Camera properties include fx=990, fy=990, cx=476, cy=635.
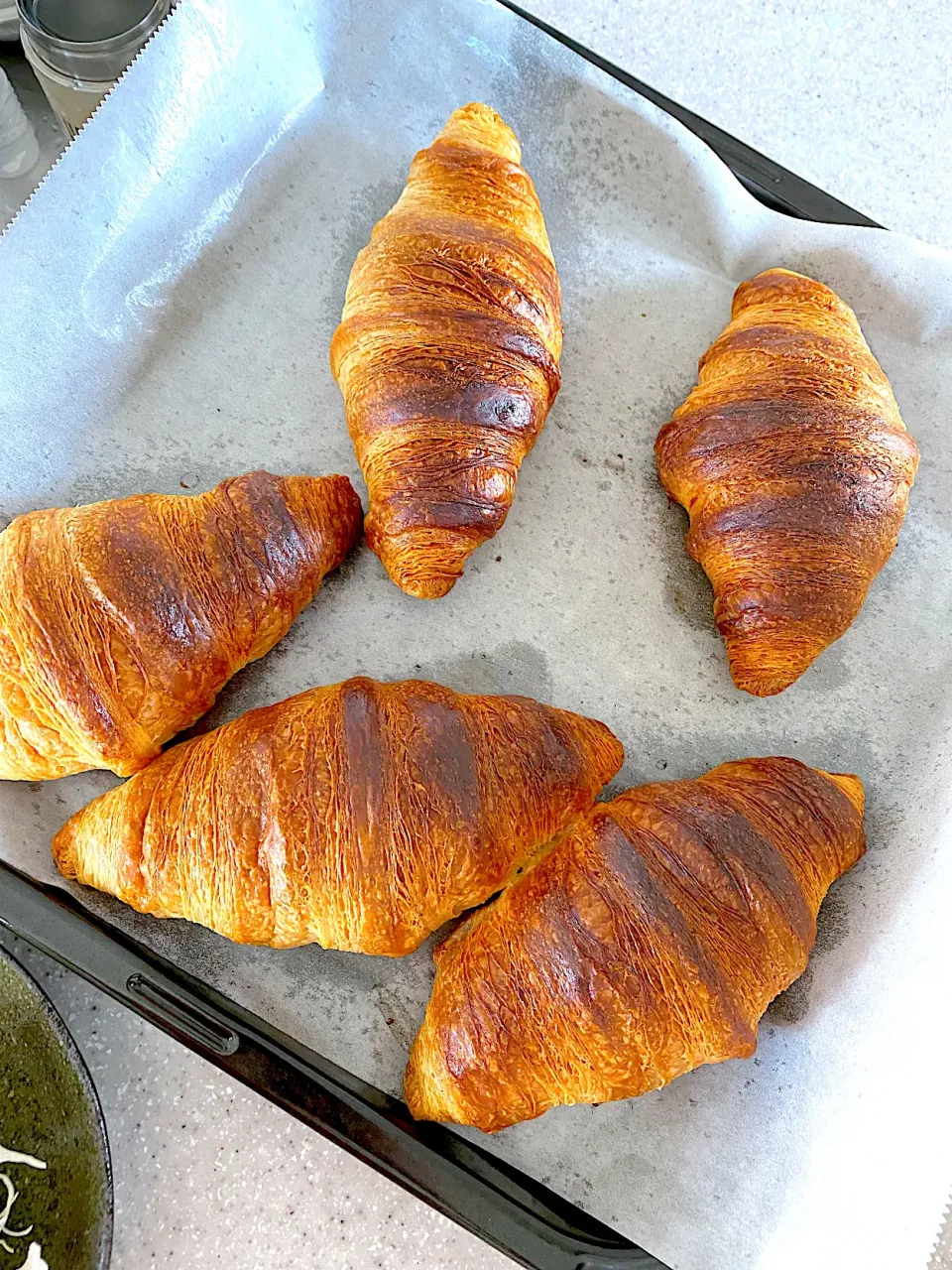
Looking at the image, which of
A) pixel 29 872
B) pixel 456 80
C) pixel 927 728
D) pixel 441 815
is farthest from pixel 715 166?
pixel 29 872

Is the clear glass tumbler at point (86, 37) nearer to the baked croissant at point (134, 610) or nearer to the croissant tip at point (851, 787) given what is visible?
the baked croissant at point (134, 610)

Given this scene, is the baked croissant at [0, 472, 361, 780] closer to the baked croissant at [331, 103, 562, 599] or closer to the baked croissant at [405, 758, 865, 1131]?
the baked croissant at [331, 103, 562, 599]

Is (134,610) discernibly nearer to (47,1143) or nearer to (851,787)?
(47,1143)

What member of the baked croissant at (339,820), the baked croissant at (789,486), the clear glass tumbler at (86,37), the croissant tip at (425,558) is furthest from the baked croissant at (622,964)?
the clear glass tumbler at (86,37)

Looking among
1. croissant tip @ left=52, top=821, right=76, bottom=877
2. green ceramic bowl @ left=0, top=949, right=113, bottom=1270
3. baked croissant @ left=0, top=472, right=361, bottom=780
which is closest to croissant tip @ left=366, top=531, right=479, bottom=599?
baked croissant @ left=0, top=472, right=361, bottom=780

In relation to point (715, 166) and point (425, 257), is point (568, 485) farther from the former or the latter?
point (715, 166)
